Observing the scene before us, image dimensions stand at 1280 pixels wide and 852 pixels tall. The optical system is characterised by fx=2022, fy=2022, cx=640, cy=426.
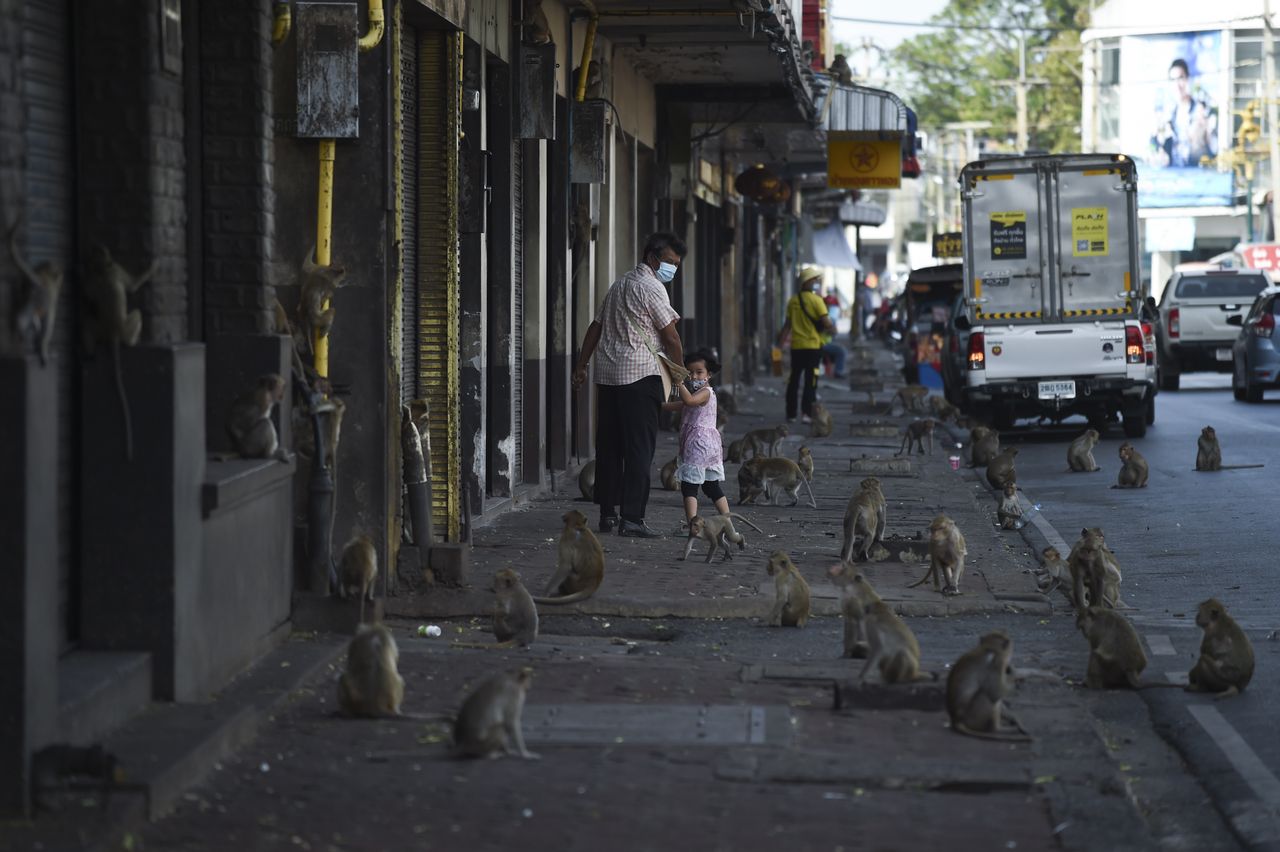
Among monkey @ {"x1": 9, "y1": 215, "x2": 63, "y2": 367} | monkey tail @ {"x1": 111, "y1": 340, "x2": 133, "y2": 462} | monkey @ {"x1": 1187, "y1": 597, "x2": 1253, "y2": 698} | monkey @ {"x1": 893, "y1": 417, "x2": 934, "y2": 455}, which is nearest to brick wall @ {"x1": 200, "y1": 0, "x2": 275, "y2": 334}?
monkey tail @ {"x1": 111, "y1": 340, "x2": 133, "y2": 462}

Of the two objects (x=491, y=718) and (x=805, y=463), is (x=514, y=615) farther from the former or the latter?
(x=805, y=463)

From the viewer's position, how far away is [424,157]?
12.4 metres

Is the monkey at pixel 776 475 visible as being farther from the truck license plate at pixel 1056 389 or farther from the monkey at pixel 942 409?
the monkey at pixel 942 409

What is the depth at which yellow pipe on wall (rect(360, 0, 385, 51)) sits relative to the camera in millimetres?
9812

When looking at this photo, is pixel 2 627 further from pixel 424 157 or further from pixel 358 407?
pixel 424 157

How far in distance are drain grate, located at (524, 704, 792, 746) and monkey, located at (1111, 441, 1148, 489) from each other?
11.3m

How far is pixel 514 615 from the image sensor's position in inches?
367

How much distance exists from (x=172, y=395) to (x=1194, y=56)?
80958mm

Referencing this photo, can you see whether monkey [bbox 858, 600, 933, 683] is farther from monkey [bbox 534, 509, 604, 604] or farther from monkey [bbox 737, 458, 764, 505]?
monkey [bbox 737, 458, 764, 505]

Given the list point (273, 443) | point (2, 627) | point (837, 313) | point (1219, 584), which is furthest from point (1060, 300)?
point (837, 313)

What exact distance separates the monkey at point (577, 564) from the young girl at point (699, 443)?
2.99m

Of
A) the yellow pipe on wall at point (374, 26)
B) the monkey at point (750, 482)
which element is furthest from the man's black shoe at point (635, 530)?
the yellow pipe on wall at point (374, 26)

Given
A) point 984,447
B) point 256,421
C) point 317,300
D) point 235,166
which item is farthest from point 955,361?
point 256,421

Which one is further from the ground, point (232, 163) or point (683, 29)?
point (683, 29)
